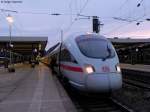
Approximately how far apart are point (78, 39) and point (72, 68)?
1498 mm

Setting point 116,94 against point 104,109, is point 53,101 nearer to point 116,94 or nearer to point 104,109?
point 104,109

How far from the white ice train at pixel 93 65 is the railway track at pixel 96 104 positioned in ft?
2.14

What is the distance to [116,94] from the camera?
19.4m

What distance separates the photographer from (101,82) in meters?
15.4

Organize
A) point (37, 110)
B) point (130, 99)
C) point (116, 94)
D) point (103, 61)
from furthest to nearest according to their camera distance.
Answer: point (116, 94)
point (130, 99)
point (103, 61)
point (37, 110)

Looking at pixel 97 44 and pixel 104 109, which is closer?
pixel 104 109

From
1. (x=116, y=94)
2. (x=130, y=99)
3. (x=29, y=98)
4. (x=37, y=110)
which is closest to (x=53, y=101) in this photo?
(x=29, y=98)

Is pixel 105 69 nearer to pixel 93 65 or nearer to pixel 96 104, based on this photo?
pixel 93 65

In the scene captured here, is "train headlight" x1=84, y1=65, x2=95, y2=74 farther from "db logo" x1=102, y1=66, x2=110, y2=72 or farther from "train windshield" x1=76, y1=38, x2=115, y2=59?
"train windshield" x1=76, y1=38, x2=115, y2=59

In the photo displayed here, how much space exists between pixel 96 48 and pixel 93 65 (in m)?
1.38

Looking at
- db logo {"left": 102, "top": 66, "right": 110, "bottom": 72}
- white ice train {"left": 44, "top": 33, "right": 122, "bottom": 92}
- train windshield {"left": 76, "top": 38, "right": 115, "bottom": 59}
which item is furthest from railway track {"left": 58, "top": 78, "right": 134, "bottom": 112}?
train windshield {"left": 76, "top": 38, "right": 115, "bottom": 59}

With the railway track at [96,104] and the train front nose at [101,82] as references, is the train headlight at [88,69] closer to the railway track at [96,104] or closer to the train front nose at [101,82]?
the train front nose at [101,82]

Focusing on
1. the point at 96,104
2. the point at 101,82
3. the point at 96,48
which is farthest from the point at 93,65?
the point at 96,104

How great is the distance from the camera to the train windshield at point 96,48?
16.6m
